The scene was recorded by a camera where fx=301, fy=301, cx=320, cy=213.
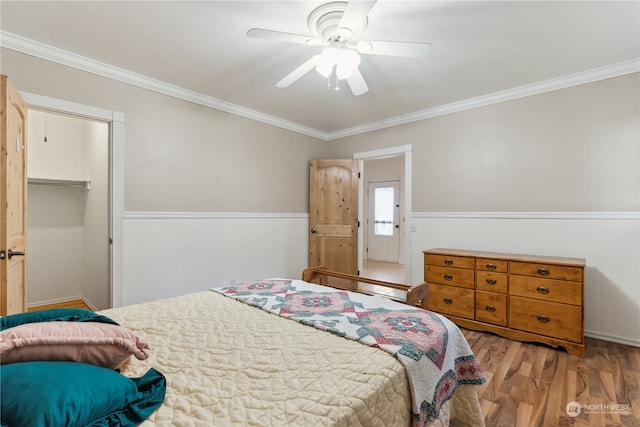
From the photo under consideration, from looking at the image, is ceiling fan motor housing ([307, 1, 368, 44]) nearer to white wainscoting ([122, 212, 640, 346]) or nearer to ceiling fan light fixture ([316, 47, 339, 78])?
ceiling fan light fixture ([316, 47, 339, 78])

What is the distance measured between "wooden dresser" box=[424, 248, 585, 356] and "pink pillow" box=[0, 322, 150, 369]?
229 centimetres

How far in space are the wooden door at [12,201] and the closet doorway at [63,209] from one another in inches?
45.5

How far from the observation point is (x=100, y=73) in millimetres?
2717

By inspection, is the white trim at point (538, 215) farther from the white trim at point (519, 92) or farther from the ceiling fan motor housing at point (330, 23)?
the ceiling fan motor housing at point (330, 23)

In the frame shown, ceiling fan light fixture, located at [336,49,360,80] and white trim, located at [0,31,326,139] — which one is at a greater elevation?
white trim, located at [0,31,326,139]

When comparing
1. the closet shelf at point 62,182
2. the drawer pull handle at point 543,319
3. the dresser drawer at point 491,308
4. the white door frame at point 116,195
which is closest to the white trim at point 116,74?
the white door frame at point 116,195

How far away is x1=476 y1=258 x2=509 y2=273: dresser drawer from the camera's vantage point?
284 cm

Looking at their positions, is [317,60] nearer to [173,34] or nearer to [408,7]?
[408,7]

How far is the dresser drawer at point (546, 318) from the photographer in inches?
98.1

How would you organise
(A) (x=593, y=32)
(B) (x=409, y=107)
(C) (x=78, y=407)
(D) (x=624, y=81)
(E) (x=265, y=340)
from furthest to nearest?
(B) (x=409, y=107), (D) (x=624, y=81), (A) (x=593, y=32), (E) (x=265, y=340), (C) (x=78, y=407)

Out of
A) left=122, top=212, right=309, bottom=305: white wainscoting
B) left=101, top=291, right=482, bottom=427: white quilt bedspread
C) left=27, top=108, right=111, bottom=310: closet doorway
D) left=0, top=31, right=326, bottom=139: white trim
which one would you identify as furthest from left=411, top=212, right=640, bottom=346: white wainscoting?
left=27, top=108, right=111, bottom=310: closet doorway

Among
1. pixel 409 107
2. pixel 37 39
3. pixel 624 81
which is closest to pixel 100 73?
pixel 37 39

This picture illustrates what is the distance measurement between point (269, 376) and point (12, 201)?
7.13ft

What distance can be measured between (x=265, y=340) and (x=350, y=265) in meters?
3.23
